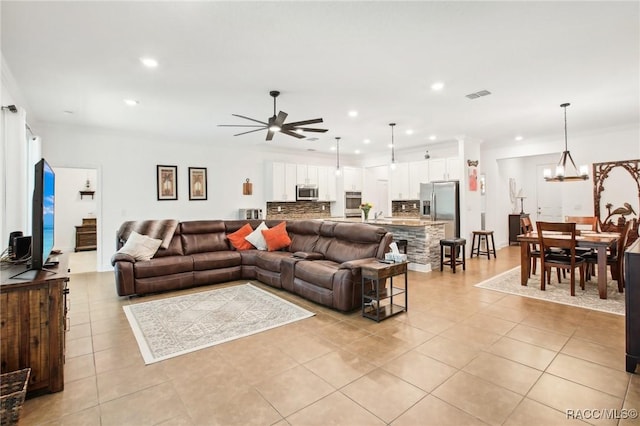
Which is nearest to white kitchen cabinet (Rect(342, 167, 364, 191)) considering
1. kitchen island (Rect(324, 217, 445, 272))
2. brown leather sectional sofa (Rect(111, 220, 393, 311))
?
kitchen island (Rect(324, 217, 445, 272))

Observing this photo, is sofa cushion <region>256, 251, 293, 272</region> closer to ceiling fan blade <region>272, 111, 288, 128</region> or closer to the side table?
the side table

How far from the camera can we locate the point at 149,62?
3.17 meters

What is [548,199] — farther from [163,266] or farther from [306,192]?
[163,266]

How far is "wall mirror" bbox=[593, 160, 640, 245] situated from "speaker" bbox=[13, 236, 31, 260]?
8.70 m

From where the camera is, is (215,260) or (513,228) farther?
(513,228)

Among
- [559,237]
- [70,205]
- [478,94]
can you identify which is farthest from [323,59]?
[70,205]

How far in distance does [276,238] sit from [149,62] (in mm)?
3270

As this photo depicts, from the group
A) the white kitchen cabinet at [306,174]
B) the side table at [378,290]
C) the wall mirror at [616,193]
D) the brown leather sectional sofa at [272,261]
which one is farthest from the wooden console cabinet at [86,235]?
the wall mirror at [616,193]

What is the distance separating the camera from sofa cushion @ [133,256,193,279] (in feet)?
14.6

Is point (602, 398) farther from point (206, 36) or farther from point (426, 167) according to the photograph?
point (426, 167)

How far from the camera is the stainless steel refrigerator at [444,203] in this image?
702cm

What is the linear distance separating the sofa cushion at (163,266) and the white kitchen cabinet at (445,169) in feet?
18.8

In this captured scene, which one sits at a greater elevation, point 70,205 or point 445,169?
point 445,169

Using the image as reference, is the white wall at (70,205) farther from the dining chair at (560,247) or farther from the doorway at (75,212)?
the dining chair at (560,247)
